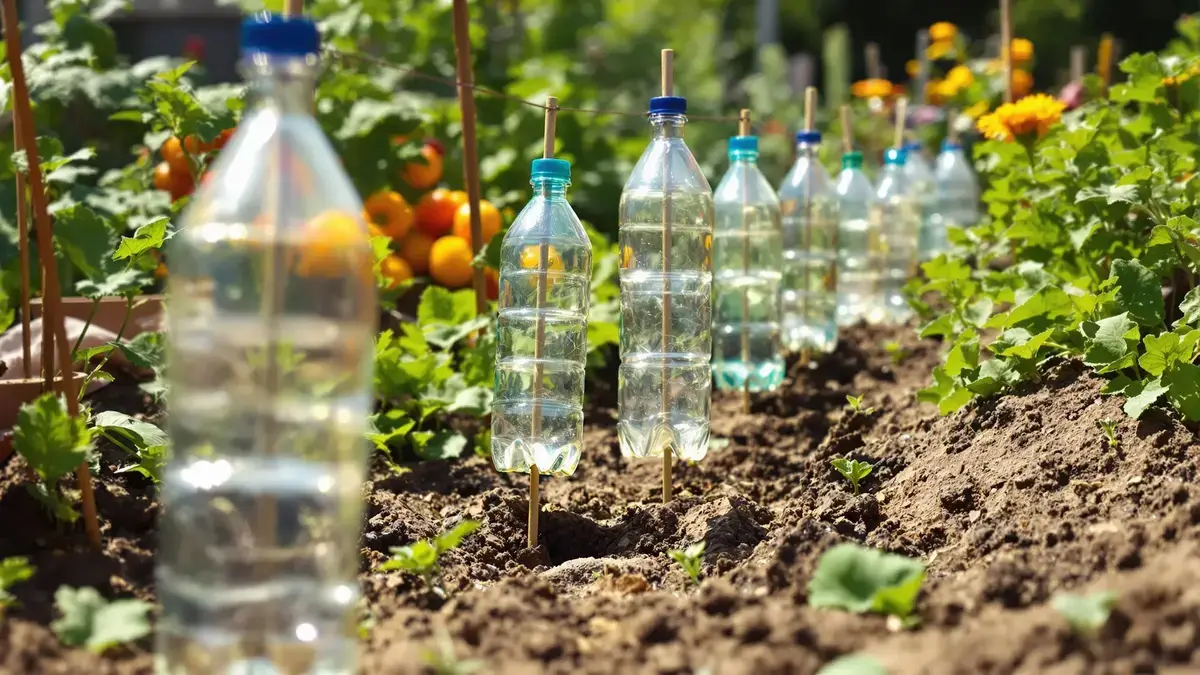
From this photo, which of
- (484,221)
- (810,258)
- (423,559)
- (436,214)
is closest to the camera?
(423,559)

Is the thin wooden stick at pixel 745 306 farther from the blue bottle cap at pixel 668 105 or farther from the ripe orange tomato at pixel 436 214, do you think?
the ripe orange tomato at pixel 436 214

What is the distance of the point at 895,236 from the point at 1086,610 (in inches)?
200

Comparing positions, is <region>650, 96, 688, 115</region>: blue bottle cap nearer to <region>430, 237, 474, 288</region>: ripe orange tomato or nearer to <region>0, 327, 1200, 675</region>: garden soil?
<region>0, 327, 1200, 675</region>: garden soil

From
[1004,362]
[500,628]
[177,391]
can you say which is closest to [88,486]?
[177,391]

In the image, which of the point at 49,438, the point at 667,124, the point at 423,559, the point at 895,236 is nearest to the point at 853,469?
the point at 667,124

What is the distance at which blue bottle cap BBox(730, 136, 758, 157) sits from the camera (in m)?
4.77

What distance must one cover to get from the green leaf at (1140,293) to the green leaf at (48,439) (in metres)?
2.44

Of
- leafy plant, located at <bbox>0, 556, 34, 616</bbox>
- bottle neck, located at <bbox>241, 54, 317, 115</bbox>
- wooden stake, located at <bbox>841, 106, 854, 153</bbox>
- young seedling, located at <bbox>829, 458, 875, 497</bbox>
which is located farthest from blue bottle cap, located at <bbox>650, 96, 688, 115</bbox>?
wooden stake, located at <bbox>841, 106, 854, 153</bbox>

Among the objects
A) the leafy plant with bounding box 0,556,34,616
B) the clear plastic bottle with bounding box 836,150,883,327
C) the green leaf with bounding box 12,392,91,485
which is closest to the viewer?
the leafy plant with bounding box 0,556,34,616

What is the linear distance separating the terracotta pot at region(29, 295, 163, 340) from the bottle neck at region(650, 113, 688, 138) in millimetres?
1721

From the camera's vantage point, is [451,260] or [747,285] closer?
[747,285]

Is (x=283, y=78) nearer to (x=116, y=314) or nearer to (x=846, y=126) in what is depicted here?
(x=116, y=314)

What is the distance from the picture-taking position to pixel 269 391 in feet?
6.93

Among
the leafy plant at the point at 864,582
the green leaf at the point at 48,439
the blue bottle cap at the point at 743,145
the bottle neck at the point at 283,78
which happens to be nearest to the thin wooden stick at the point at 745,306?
the blue bottle cap at the point at 743,145
